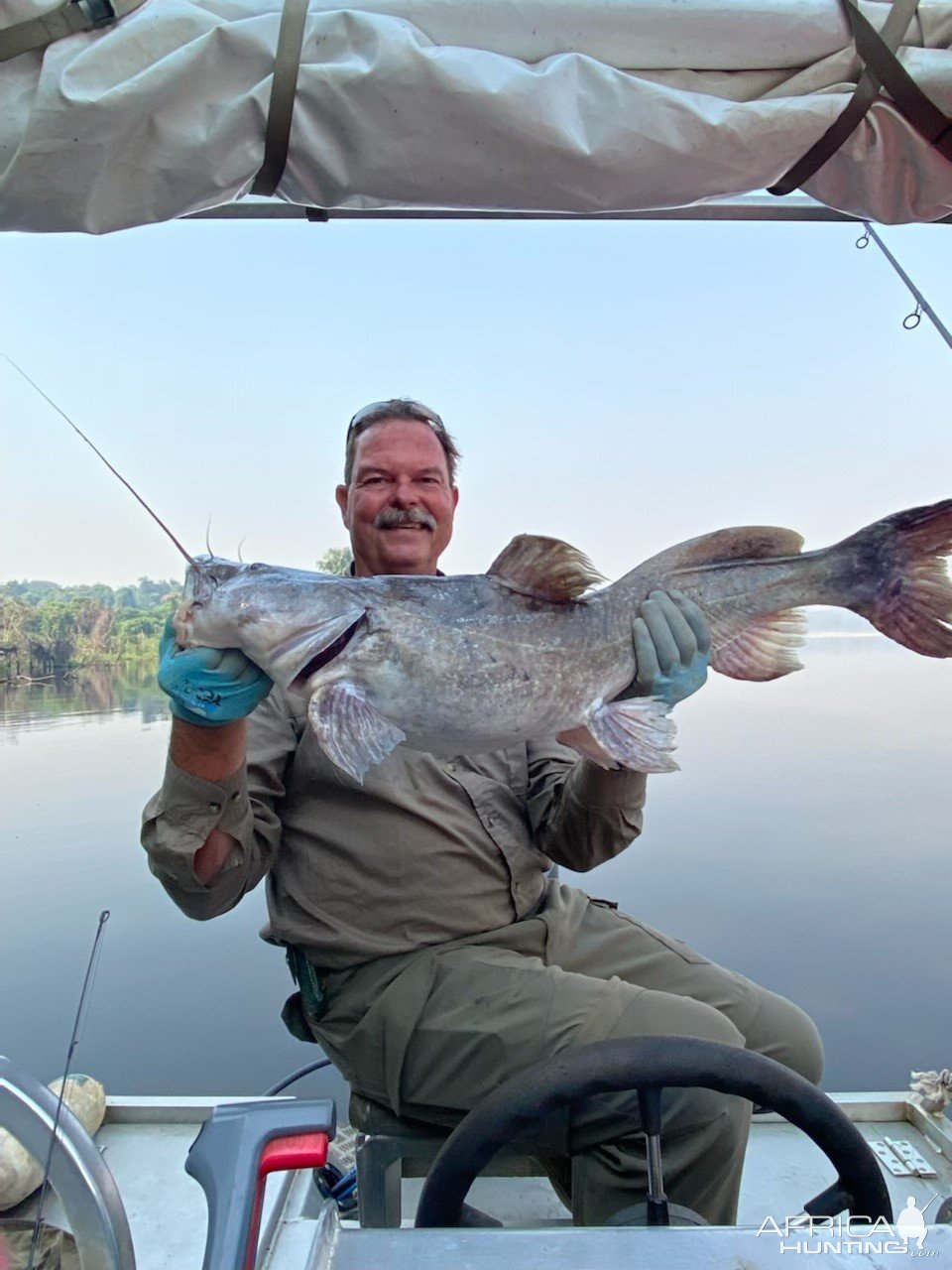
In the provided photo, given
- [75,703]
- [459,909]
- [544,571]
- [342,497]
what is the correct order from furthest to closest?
[75,703] < [342,497] < [459,909] < [544,571]

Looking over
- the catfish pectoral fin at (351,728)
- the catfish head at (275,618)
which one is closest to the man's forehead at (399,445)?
the catfish head at (275,618)

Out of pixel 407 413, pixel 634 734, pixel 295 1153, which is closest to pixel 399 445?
pixel 407 413

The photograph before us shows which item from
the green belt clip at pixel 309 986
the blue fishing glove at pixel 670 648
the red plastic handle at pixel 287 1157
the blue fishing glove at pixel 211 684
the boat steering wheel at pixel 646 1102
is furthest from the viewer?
the green belt clip at pixel 309 986

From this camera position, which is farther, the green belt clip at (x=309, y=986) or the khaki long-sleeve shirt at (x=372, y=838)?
the green belt clip at (x=309, y=986)

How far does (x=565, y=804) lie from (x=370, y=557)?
1089 mm

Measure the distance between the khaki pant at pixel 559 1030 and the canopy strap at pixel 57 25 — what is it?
217 cm

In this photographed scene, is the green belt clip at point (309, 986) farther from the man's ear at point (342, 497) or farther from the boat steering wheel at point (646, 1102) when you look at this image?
the man's ear at point (342, 497)

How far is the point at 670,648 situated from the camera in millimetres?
2199

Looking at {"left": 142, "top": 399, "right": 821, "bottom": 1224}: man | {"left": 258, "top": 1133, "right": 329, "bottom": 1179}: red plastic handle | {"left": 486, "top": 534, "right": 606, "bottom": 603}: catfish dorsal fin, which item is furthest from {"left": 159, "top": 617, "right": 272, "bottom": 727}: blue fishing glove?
{"left": 258, "top": 1133, "right": 329, "bottom": 1179}: red plastic handle

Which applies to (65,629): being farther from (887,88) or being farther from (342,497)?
(887,88)

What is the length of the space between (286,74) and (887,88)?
1218 millimetres

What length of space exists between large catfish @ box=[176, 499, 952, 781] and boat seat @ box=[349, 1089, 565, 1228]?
969 mm

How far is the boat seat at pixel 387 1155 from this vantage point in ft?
6.77

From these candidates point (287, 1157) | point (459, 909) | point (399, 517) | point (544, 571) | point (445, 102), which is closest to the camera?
point (287, 1157)
